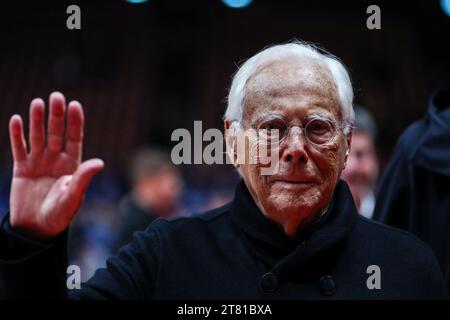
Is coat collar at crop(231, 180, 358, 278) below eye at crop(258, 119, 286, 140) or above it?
below

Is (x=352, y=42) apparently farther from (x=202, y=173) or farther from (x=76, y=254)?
(x=76, y=254)

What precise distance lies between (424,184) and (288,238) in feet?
2.22

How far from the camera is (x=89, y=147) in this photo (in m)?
10.5

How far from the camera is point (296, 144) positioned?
1.70m

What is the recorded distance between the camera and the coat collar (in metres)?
1.69

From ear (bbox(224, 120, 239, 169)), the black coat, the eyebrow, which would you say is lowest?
the black coat

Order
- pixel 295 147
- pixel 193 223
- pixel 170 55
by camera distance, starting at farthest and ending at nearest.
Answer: pixel 170 55
pixel 193 223
pixel 295 147

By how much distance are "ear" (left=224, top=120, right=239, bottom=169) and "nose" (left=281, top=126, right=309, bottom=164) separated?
8.2 inches

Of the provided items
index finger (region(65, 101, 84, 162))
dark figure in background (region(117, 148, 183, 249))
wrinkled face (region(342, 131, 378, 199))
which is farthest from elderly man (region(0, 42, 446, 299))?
dark figure in background (region(117, 148, 183, 249))

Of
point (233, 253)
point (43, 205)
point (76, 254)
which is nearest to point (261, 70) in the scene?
point (233, 253)

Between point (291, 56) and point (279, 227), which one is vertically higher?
point (291, 56)

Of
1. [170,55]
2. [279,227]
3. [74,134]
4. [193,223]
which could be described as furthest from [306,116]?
[170,55]

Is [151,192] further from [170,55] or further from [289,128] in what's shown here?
[170,55]

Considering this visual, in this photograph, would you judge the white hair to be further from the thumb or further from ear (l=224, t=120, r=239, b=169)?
the thumb
